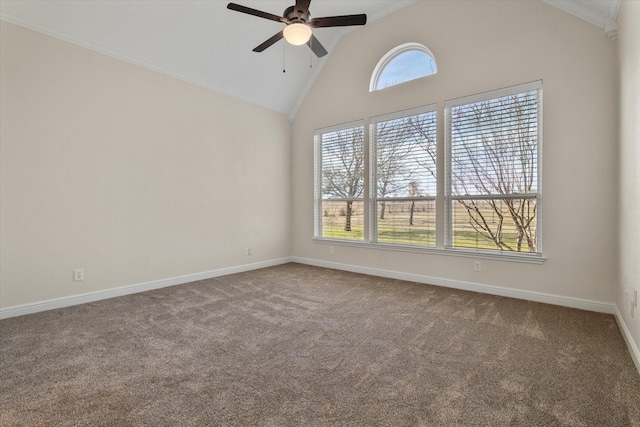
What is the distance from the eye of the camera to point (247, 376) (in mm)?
1976

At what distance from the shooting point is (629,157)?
2.42 m

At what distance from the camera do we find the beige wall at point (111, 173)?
10.2ft

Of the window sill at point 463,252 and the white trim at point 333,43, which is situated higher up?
the white trim at point 333,43

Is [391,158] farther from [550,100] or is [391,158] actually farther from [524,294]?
[524,294]

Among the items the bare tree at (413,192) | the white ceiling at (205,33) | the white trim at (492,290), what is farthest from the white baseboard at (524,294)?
the white ceiling at (205,33)

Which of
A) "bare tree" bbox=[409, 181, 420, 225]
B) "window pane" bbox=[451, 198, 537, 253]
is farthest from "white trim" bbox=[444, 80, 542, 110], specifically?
"window pane" bbox=[451, 198, 537, 253]

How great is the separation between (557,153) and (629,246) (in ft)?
4.24

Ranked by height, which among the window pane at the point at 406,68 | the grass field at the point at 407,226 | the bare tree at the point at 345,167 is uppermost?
the window pane at the point at 406,68

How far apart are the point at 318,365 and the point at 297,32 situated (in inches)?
109

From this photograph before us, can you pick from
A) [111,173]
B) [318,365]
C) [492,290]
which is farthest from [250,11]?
[492,290]

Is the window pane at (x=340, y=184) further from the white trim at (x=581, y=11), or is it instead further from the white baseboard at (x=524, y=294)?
the white trim at (x=581, y=11)

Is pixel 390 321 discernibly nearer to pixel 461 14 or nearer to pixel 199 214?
pixel 199 214

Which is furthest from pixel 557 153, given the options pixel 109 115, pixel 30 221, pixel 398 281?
pixel 30 221

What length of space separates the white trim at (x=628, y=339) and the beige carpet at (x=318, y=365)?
0.05 meters
